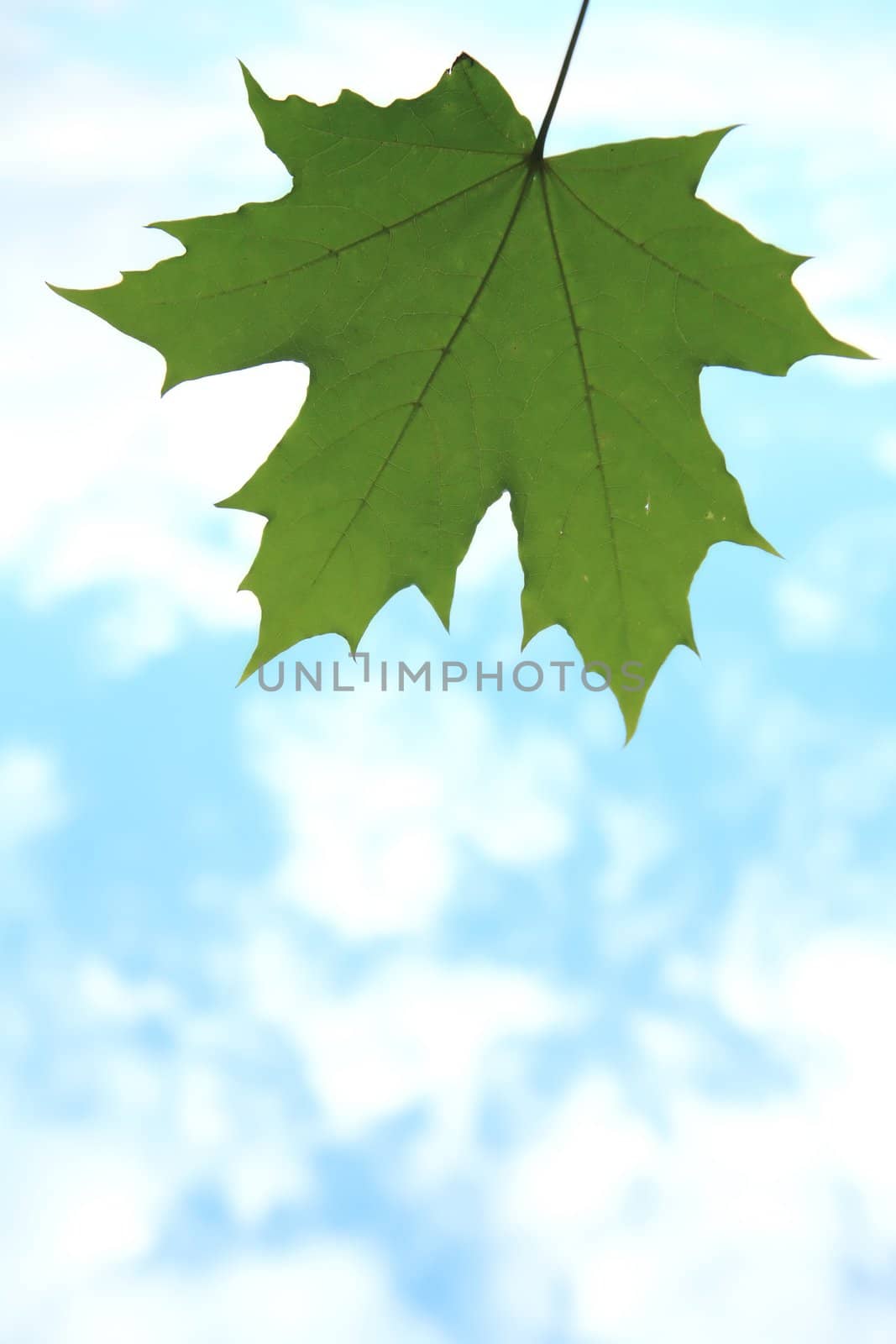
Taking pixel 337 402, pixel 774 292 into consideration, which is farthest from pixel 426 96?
pixel 774 292

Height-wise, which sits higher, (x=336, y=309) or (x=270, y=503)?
(x=336, y=309)

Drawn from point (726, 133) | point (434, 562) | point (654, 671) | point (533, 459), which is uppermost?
point (726, 133)

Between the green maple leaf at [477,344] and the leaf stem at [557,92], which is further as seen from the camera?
the green maple leaf at [477,344]

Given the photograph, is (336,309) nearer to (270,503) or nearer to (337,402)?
(337,402)

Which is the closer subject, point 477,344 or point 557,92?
point 557,92

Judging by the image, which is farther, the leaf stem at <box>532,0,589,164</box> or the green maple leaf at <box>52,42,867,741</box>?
the green maple leaf at <box>52,42,867,741</box>
